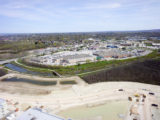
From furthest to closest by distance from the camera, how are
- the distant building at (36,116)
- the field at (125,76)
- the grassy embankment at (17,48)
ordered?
the grassy embankment at (17,48) → the field at (125,76) → the distant building at (36,116)

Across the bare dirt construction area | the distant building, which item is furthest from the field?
the distant building

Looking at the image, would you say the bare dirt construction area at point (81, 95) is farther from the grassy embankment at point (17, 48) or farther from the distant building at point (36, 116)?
the grassy embankment at point (17, 48)

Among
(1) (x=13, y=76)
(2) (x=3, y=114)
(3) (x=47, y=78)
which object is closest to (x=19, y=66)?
(1) (x=13, y=76)

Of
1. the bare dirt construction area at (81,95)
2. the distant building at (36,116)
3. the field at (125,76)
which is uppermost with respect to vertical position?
the distant building at (36,116)

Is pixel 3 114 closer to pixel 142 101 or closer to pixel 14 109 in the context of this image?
pixel 14 109

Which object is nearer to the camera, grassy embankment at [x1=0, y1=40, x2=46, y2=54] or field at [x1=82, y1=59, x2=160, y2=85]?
field at [x1=82, y1=59, x2=160, y2=85]

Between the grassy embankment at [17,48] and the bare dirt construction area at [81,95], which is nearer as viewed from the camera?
the bare dirt construction area at [81,95]

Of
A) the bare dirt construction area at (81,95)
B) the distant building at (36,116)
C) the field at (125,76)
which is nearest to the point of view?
the distant building at (36,116)

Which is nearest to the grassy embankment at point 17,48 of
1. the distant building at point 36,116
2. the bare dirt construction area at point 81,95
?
the bare dirt construction area at point 81,95

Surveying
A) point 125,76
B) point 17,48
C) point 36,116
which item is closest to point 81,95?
point 36,116

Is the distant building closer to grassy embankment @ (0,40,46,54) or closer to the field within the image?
the field

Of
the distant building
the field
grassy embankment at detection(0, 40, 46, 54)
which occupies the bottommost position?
the field
